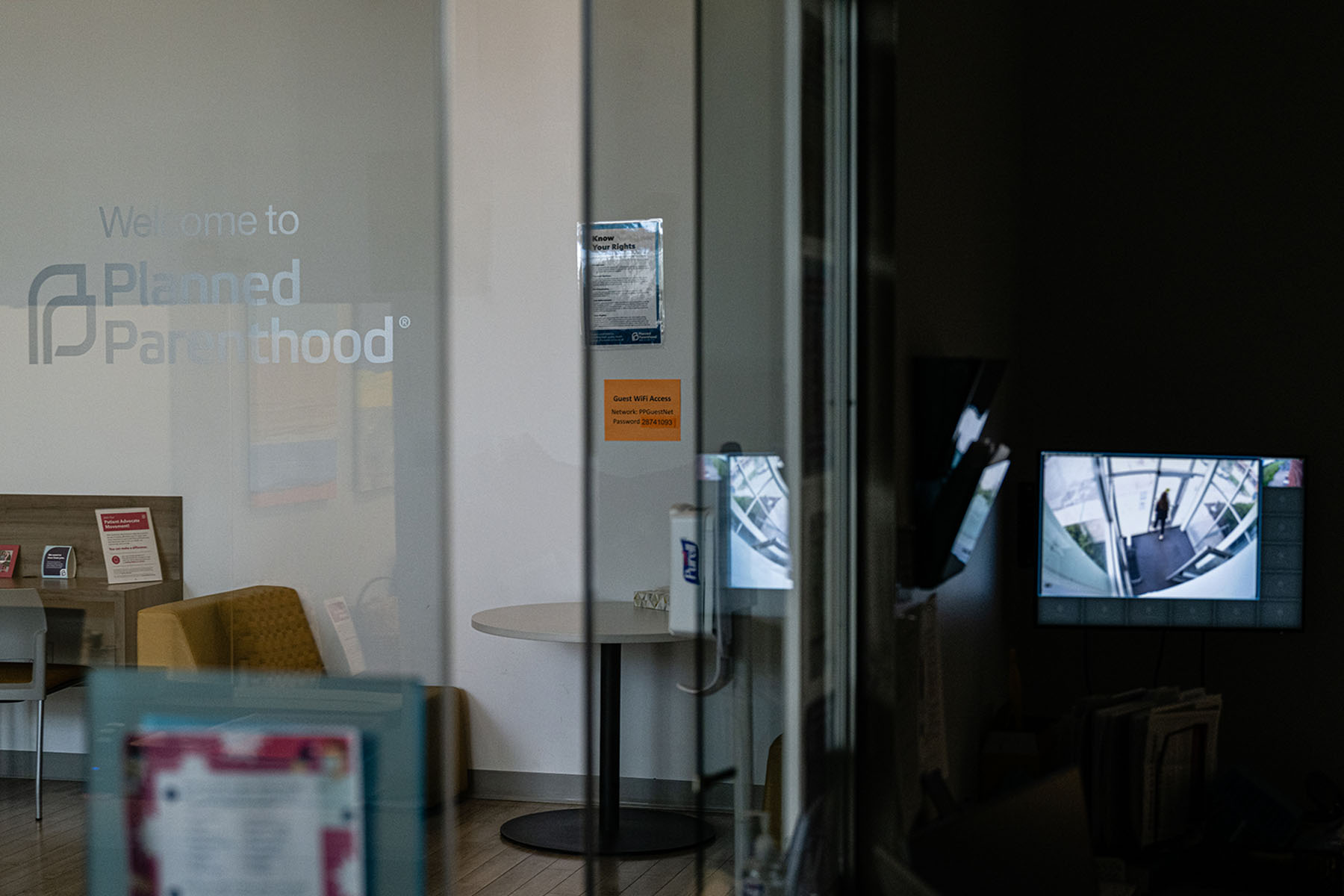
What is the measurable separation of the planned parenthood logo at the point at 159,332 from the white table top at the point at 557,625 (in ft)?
2.84

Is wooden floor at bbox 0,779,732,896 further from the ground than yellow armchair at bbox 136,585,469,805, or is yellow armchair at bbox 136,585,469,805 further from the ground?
yellow armchair at bbox 136,585,469,805

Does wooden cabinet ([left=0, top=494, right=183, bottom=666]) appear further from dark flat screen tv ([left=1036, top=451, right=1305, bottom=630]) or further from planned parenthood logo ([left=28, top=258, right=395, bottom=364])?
dark flat screen tv ([left=1036, top=451, right=1305, bottom=630])

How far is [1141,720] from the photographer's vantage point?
1890 mm

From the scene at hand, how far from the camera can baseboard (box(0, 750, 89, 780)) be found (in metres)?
2.25

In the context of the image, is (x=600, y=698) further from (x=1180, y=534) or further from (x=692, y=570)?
(x=692, y=570)

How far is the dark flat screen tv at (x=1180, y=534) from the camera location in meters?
1.87

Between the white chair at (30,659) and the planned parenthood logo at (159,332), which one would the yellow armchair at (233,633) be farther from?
the planned parenthood logo at (159,332)

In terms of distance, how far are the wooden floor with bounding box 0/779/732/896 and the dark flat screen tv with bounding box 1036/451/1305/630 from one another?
85 cm

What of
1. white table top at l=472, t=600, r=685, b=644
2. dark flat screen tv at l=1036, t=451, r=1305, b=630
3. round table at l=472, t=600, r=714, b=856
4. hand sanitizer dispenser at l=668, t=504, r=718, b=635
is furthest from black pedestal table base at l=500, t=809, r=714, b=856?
dark flat screen tv at l=1036, t=451, r=1305, b=630

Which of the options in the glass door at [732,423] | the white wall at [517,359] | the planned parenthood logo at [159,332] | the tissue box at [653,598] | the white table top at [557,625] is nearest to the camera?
the glass door at [732,423]

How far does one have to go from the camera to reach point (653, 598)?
5.56 feet

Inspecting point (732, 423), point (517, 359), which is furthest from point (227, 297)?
point (517, 359)

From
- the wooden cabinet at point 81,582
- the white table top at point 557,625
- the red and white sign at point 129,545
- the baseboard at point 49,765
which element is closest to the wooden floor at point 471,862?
the baseboard at point 49,765

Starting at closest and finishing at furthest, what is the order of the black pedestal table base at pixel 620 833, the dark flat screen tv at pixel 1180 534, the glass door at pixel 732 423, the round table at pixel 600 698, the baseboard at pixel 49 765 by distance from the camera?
the glass door at pixel 732 423
the black pedestal table base at pixel 620 833
the dark flat screen tv at pixel 1180 534
the baseboard at pixel 49 765
the round table at pixel 600 698
